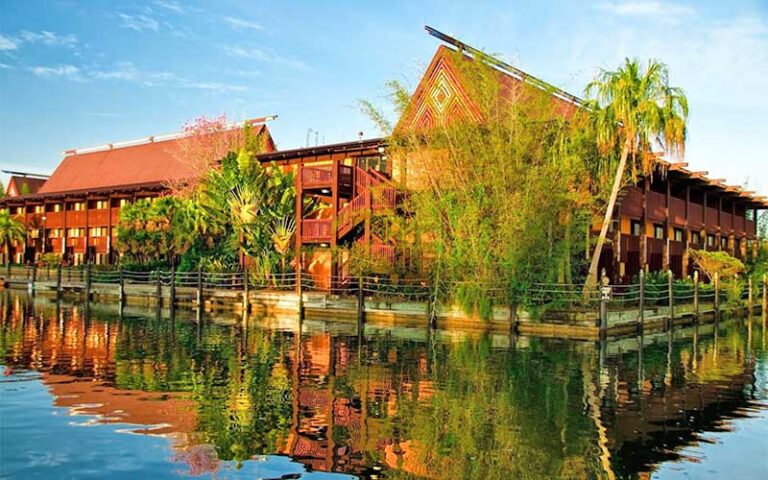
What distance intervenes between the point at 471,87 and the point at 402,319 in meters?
9.09

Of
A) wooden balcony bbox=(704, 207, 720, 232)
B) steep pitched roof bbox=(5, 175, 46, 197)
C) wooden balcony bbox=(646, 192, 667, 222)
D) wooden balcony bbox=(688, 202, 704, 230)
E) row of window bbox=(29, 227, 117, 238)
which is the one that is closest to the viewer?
wooden balcony bbox=(646, 192, 667, 222)

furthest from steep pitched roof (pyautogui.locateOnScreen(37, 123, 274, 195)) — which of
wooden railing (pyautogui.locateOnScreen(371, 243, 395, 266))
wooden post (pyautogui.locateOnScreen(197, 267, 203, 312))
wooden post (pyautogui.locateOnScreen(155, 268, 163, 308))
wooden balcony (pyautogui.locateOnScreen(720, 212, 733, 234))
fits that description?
wooden balcony (pyautogui.locateOnScreen(720, 212, 733, 234))

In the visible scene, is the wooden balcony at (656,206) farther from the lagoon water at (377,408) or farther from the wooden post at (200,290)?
the wooden post at (200,290)

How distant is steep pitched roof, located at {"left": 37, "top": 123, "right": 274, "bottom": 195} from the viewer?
177ft

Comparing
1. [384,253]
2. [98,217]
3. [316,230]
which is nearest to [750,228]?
[384,253]

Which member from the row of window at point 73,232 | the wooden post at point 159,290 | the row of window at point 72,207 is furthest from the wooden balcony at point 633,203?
the row of window at point 73,232

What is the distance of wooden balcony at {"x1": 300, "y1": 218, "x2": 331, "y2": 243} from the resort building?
2056cm

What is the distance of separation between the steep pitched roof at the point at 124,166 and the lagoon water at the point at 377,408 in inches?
1236

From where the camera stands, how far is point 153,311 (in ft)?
113

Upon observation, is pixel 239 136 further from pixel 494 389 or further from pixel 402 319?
pixel 494 389

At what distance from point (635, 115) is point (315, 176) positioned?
1384 centimetres

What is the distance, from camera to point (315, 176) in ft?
108

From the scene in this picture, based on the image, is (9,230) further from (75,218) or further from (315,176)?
(315,176)

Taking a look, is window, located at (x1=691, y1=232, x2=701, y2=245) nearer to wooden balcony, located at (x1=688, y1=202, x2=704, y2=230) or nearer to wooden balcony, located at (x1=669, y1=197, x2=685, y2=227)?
wooden balcony, located at (x1=688, y1=202, x2=704, y2=230)
